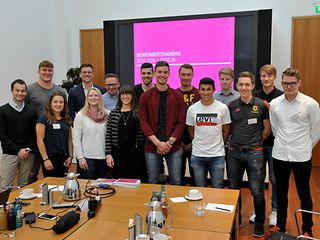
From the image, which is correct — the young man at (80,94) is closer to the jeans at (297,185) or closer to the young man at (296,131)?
the young man at (296,131)

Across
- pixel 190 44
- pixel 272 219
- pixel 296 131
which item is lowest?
pixel 272 219

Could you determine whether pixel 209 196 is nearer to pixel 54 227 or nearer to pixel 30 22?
pixel 54 227

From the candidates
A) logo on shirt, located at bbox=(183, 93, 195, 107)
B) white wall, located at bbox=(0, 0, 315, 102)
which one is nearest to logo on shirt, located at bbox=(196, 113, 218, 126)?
logo on shirt, located at bbox=(183, 93, 195, 107)

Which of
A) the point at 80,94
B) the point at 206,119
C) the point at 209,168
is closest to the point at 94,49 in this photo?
the point at 80,94

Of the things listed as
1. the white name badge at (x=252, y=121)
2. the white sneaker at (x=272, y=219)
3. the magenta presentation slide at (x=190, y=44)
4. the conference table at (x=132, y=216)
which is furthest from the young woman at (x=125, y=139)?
the magenta presentation slide at (x=190, y=44)

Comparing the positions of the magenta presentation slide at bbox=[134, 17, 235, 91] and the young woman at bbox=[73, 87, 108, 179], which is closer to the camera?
the young woman at bbox=[73, 87, 108, 179]

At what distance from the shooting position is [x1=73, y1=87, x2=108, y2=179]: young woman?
3301 mm

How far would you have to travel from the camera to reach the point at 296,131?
2.79 metres

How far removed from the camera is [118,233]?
5.89 feet

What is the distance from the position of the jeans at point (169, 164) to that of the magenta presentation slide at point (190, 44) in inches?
97.9

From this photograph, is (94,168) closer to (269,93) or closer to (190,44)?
(269,93)

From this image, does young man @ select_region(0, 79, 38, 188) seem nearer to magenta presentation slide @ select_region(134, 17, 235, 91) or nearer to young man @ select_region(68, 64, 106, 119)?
young man @ select_region(68, 64, 106, 119)

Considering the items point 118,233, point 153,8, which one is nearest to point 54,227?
point 118,233

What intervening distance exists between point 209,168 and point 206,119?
0.46 m
